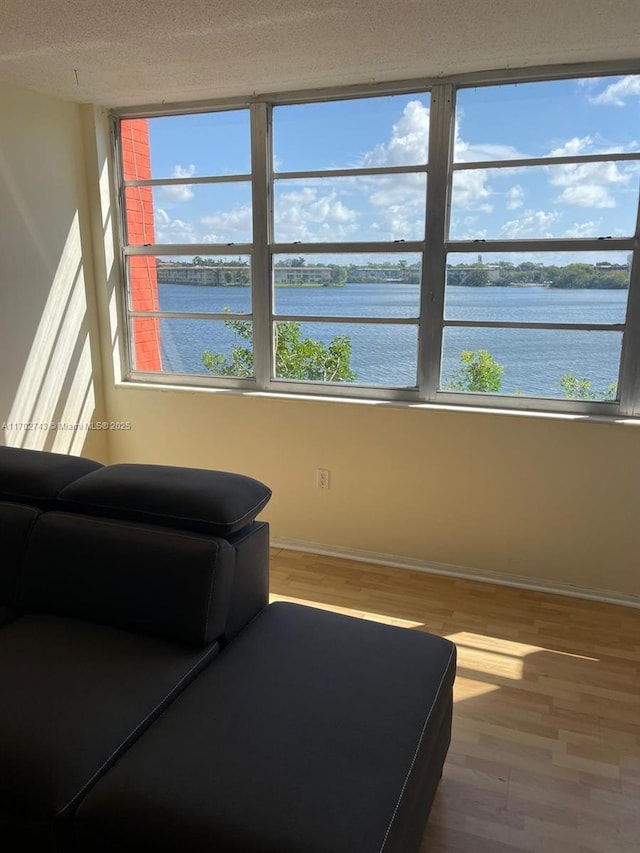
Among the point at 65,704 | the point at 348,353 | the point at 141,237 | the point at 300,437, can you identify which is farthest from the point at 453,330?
the point at 65,704

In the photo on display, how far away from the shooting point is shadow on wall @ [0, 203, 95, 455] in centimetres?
298

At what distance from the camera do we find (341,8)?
6.44ft

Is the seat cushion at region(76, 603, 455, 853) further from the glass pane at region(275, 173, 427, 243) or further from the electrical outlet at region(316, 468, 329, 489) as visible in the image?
the glass pane at region(275, 173, 427, 243)

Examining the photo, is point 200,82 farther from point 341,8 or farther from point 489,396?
point 489,396

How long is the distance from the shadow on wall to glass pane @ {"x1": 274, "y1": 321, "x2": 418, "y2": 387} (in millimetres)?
1099

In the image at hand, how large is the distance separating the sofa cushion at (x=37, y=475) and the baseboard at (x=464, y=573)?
5.02ft

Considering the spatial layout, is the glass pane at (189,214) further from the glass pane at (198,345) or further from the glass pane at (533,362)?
the glass pane at (533,362)

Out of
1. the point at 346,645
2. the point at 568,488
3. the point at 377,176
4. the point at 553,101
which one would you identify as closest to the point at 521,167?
the point at 553,101

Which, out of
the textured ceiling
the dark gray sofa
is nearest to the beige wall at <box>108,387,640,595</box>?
the dark gray sofa

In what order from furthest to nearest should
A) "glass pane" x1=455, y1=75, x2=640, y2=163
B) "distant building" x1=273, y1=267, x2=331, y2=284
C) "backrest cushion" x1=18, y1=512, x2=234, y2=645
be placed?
"distant building" x1=273, y1=267, x2=331, y2=284
"glass pane" x1=455, y1=75, x2=640, y2=163
"backrest cushion" x1=18, y1=512, x2=234, y2=645

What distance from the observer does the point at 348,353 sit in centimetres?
311

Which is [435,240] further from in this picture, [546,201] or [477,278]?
[546,201]

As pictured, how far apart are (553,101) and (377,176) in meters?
0.82

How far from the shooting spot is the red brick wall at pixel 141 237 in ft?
10.8
